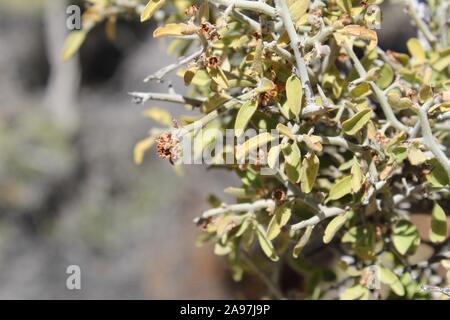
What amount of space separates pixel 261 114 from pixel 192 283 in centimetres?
176

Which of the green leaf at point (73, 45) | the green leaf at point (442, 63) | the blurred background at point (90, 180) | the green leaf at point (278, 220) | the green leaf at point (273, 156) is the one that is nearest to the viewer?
the green leaf at point (273, 156)

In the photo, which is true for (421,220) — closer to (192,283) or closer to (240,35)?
(192,283)

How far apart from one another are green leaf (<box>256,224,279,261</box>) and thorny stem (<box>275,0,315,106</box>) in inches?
8.4

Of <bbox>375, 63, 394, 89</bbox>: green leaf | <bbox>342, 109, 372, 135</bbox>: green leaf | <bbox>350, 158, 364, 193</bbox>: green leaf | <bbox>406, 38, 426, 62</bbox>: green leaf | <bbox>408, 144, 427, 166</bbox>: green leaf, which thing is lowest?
<bbox>350, 158, 364, 193</bbox>: green leaf

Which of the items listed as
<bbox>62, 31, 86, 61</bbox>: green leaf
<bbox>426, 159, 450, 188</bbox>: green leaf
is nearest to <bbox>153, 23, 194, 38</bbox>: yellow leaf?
<bbox>426, 159, 450, 188</bbox>: green leaf

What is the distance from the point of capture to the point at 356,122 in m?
0.77

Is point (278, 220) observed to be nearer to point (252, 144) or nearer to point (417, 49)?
point (252, 144)

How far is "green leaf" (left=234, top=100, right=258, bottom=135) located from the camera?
0.76 m

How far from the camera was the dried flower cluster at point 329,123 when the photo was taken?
2.46ft

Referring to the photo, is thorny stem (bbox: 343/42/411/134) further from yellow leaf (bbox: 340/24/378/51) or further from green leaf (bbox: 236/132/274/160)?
green leaf (bbox: 236/132/274/160)

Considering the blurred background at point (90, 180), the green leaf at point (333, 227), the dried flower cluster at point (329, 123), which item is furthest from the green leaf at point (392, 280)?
the blurred background at point (90, 180)

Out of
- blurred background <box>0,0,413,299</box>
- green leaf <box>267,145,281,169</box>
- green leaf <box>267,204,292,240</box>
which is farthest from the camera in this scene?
blurred background <box>0,0,413,299</box>

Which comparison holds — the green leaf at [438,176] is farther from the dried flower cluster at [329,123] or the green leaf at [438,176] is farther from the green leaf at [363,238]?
the green leaf at [363,238]
